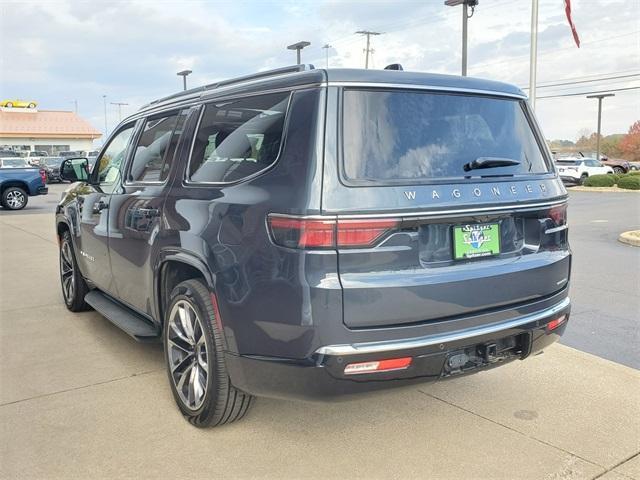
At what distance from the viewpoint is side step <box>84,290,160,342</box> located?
4133mm

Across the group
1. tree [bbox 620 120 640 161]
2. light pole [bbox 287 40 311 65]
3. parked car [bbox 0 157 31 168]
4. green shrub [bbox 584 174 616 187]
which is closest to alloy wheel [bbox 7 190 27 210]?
parked car [bbox 0 157 31 168]

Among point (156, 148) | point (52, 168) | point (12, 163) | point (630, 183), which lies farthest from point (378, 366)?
point (52, 168)

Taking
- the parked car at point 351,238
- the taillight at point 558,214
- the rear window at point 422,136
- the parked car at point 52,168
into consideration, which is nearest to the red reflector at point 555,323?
the parked car at point 351,238

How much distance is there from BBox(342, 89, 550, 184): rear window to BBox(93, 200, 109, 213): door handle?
8.77ft

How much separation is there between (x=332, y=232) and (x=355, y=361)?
58cm

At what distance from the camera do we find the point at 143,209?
161 inches

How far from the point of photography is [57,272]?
327 inches

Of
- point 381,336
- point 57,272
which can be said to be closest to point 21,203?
point 57,272

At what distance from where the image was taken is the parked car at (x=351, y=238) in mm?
2703

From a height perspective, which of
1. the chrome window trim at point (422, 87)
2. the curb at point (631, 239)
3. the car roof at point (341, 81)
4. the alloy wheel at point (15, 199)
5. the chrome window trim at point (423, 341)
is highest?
the car roof at point (341, 81)

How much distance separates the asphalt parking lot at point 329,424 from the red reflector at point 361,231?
0.75 metres

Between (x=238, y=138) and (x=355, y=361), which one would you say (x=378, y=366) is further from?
(x=238, y=138)

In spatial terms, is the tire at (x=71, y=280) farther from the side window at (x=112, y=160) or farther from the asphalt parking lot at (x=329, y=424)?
the side window at (x=112, y=160)

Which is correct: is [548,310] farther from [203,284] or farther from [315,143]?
[203,284]
